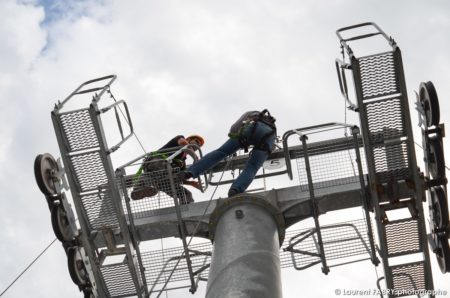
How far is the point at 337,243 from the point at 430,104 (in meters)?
3.14

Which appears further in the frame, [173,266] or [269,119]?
[269,119]

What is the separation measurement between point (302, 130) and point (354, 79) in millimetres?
1784

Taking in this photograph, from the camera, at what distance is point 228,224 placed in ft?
37.3

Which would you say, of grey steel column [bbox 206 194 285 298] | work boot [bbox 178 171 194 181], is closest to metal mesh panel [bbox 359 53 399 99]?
grey steel column [bbox 206 194 285 298]

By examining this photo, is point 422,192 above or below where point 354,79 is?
below

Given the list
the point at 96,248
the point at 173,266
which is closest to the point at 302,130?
the point at 173,266

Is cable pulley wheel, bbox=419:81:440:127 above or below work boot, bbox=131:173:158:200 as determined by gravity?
above

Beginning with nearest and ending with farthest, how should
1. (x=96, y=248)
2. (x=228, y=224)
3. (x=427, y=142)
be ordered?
(x=228, y=224), (x=427, y=142), (x=96, y=248)

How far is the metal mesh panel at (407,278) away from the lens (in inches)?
507

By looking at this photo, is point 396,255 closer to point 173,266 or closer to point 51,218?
point 173,266

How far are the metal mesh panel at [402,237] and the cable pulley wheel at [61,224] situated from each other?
18.2 ft

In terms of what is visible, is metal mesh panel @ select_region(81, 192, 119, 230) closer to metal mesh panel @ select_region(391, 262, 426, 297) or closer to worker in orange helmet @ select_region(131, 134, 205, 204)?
worker in orange helmet @ select_region(131, 134, 205, 204)

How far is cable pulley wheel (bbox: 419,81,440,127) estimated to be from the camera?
470 inches

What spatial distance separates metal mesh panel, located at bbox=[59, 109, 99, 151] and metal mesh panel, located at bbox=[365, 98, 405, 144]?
15.5 ft
